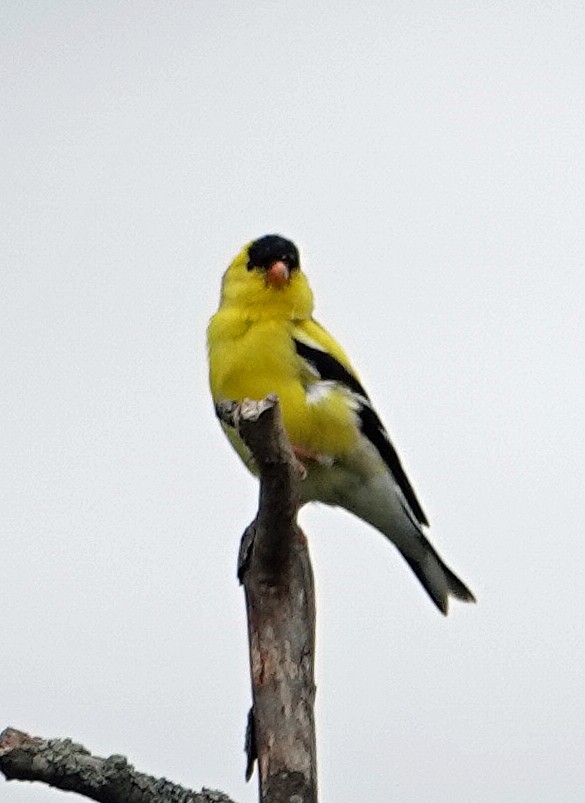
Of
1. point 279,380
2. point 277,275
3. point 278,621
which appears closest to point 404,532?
point 279,380

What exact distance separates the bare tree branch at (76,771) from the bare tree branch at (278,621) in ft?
1.10

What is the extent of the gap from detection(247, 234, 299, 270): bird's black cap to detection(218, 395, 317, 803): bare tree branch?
6.01ft

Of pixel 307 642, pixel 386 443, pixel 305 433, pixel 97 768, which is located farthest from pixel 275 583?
pixel 386 443

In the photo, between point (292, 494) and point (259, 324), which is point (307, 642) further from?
point (259, 324)

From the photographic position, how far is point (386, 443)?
20.5 feet

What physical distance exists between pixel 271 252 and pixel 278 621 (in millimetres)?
2261

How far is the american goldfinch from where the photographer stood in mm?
5770

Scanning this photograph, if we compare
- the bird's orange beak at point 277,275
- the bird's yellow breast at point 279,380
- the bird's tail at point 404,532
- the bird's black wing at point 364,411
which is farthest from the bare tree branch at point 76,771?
the bird's orange beak at point 277,275

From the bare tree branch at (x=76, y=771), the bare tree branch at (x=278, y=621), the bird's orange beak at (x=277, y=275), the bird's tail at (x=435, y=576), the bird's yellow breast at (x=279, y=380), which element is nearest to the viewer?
the bare tree branch at (x=76, y=771)

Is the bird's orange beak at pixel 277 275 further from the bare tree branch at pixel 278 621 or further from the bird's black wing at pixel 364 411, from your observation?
the bare tree branch at pixel 278 621

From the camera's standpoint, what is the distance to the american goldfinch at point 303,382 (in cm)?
577

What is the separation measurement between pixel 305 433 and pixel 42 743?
→ 7.53ft

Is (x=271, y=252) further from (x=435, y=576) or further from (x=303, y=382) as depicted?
(x=435, y=576)

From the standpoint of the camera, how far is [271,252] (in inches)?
242
